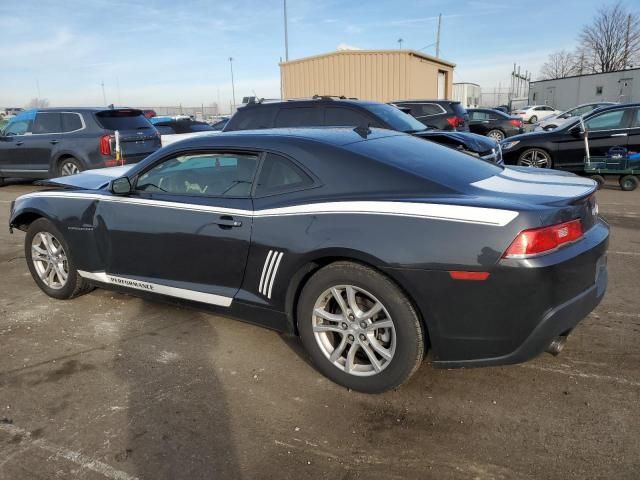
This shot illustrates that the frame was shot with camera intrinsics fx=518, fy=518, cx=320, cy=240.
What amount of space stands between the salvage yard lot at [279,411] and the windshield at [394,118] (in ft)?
14.7

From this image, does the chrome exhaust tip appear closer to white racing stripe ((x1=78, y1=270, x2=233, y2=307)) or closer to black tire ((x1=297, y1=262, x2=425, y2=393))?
black tire ((x1=297, y1=262, x2=425, y2=393))

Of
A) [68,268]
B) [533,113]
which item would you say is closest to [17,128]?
[68,268]

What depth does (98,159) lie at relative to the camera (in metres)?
9.93

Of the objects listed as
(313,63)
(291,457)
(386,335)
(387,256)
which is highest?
(313,63)

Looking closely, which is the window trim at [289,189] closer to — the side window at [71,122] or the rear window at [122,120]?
the rear window at [122,120]

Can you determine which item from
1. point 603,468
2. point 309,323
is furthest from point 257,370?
point 603,468

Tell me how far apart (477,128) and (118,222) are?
58.5 ft

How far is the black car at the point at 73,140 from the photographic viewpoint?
9.97m

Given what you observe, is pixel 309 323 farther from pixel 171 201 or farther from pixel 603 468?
pixel 603 468

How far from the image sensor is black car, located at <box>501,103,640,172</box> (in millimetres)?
9758

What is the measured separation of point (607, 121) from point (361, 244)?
30.3 feet

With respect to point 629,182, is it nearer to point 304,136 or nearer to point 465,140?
point 465,140

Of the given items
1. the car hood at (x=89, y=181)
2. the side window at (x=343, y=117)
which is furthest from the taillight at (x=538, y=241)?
the side window at (x=343, y=117)

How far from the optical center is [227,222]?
3.29 meters
